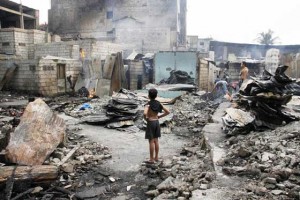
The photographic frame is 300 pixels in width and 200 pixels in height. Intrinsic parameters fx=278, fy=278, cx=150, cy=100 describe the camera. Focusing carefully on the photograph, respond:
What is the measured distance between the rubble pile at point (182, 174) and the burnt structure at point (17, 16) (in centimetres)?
2126

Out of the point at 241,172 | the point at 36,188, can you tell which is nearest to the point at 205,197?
the point at 241,172

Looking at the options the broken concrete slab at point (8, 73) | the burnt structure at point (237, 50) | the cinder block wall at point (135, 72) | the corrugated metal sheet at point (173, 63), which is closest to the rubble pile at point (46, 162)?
the broken concrete slab at point (8, 73)

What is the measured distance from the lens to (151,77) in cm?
1694

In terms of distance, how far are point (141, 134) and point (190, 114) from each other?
263cm

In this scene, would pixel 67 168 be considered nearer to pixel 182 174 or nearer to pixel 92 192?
pixel 92 192

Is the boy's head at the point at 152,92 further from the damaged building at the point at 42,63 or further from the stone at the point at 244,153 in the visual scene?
the damaged building at the point at 42,63

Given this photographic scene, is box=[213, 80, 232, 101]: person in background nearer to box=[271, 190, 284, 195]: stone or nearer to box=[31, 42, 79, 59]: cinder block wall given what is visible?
box=[31, 42, 79, 59]: cinder block wall

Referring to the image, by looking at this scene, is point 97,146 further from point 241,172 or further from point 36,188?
point 241,172

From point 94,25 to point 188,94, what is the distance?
799 inches

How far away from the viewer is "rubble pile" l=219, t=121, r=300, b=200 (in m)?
3.09

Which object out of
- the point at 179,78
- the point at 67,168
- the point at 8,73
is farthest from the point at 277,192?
the point at 8,73

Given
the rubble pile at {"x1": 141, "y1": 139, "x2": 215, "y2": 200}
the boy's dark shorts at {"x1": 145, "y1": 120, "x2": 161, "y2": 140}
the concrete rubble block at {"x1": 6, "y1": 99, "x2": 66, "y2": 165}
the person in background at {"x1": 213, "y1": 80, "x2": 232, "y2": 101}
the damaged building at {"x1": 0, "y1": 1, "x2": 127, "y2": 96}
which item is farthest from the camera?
the damaged building at {"x1": 0, "y1": 1, "x2": 127, "y2": 96}

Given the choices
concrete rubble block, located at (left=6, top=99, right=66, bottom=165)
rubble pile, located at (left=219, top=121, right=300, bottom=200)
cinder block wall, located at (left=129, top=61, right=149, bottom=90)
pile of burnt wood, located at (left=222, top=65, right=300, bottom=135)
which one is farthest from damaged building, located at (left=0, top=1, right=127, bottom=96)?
rubble pile, located at (left=219, top=121, right=300, bottom=200)

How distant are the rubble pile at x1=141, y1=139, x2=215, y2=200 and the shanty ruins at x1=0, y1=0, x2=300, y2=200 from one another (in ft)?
0.06
